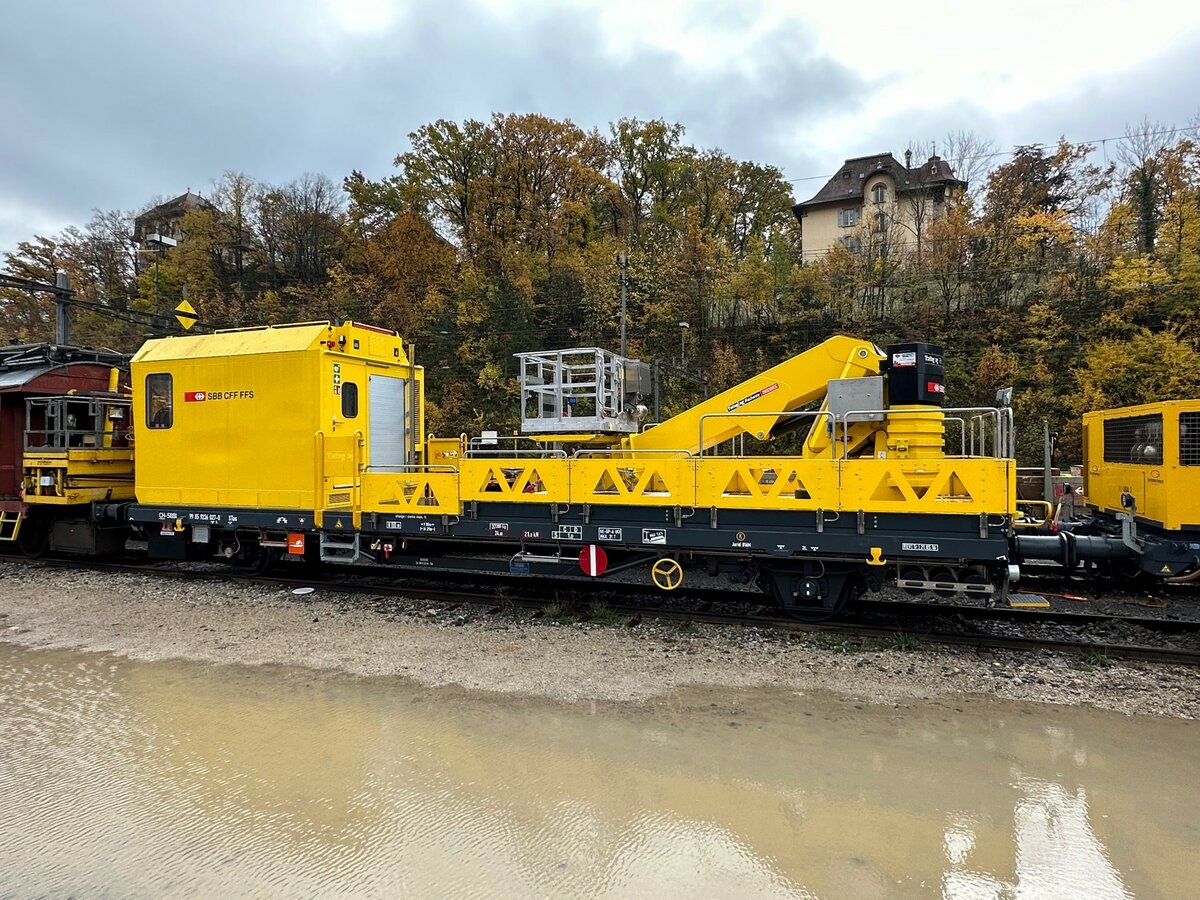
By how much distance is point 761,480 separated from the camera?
22.7 feet

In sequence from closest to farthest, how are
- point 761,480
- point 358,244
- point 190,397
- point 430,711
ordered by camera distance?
1. point 430,711
2. point 761,480
3. point 190,397
4. point 358,244

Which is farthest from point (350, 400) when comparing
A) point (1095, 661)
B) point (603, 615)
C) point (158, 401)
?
point (1095, 661)

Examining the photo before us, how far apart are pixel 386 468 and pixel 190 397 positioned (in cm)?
308

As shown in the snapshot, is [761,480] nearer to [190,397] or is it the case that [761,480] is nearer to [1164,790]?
[1164,790]

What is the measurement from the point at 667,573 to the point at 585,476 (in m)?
1.36

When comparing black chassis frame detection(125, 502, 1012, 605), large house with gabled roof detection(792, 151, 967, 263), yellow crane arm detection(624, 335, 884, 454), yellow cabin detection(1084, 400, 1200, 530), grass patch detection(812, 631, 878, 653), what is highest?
large house with gabled roof detection(792, 151, 967, 263)

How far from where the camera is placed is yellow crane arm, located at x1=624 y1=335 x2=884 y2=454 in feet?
23.9

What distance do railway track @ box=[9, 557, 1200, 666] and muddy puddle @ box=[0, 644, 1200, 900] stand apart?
167 cm

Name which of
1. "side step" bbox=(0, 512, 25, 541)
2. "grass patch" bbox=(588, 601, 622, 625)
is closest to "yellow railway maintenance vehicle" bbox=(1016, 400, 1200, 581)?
"grass patch" bbox=(588, 601, 622, 625)

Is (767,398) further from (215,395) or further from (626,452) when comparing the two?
(215,395)

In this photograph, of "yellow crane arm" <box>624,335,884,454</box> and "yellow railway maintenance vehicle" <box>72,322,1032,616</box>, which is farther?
"yellow crane arm" <box>624,335,884,454</box>

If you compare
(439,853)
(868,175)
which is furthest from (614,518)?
(868,175)

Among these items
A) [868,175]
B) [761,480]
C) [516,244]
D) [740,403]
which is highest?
[868,175]

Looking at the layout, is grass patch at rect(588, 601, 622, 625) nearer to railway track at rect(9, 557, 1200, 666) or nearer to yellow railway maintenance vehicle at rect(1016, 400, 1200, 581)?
railway track at rect(9, 557, 1200, 666)
